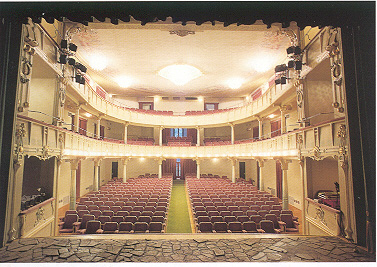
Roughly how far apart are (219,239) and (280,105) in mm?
9373

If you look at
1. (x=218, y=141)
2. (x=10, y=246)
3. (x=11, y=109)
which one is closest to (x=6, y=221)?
(x=10, y=246)

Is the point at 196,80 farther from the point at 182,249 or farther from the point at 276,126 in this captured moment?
the point at 182,249

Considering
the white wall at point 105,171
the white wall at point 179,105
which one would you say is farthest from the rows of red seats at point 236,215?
the white wall at point 179,105

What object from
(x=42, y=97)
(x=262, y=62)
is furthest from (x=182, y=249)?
(x=262, y=62)

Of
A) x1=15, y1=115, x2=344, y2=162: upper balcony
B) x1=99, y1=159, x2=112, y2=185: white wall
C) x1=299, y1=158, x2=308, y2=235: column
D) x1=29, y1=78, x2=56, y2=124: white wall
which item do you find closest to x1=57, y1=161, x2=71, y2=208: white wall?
x1=15, y1=115, x2=344, y2=162: upper balcony

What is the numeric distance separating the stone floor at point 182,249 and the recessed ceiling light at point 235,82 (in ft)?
44.7

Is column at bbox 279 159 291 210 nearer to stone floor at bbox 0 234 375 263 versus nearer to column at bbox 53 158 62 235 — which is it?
stone floor at bbox 0 234 375 263

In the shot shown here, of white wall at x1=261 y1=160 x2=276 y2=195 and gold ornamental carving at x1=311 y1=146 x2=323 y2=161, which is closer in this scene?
gold ornamental carving at x1=311 y1=146 x2=323 y2=161

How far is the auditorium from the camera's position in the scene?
4082mm

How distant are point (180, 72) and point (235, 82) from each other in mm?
5415

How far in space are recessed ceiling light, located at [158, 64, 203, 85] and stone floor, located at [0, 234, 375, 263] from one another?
11.4 metres

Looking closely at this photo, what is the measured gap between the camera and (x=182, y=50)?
11898mm

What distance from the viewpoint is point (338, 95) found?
18.7 feet

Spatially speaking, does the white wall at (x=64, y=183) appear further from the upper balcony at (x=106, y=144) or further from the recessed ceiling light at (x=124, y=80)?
the recessed ceiling light at (x=124, y=80)
